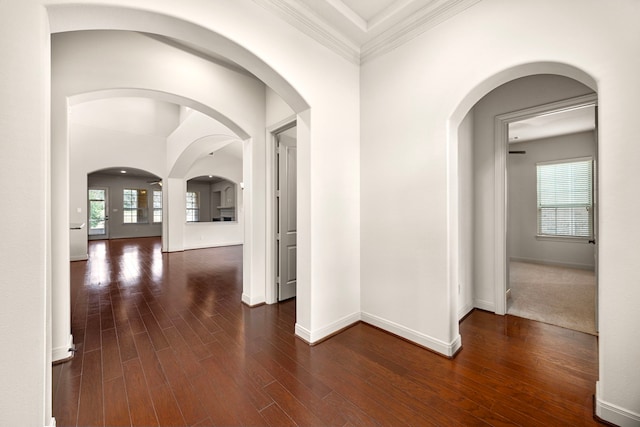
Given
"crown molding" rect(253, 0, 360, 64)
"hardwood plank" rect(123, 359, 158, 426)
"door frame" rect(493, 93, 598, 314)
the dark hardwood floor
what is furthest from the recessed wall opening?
"hardwood plank" rect(123, 359, 158, 426)

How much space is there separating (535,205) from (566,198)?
60cm

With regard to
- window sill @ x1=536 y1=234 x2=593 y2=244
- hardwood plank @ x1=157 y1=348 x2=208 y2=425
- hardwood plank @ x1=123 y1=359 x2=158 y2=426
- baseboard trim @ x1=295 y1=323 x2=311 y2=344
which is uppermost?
window sill @ x1=536 y1=234 x2=593 y2=244

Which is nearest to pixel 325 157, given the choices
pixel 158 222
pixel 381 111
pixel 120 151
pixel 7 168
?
pixel 381 111

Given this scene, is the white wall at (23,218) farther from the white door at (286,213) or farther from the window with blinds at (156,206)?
the window with blinds at (156,206)

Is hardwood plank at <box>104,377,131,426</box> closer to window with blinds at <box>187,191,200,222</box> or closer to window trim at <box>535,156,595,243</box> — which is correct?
window trim at <box>535,156,595,243</box>

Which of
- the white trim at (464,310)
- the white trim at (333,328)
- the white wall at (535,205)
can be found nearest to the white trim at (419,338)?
the white trim at (333,328)

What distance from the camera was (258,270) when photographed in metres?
3.62

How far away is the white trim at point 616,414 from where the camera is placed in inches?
58.5

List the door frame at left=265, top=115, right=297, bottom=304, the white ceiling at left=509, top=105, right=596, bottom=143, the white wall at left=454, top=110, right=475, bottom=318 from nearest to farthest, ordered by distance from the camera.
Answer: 1. the white wall at left=454, top=110, right=475, bottom=318
2. the door frame at left=265, top=115, right=297, bottom=304
3. the white ceiling at left=509, top=105, right=596, bottom=143

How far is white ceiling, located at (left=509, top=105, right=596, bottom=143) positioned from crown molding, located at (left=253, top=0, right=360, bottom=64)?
3.76 meters

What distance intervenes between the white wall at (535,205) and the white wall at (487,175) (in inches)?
143

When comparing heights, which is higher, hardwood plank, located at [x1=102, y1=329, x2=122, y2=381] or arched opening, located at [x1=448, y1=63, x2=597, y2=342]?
arched opening, located at [x1=448, y1=63, x2=597, y2=342]

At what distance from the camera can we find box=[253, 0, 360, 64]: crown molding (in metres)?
2.26

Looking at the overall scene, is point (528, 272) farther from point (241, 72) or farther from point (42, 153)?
point (42, 153)
